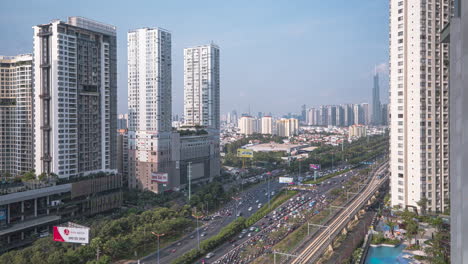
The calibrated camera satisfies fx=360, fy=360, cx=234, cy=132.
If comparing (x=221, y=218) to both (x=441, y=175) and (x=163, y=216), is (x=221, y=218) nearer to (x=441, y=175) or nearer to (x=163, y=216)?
(x=163, y=216)

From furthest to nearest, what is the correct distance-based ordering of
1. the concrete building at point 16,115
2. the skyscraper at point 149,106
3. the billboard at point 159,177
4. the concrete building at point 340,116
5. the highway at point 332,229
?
the concrete building at point 340,116, the skyscraper at point 149,106, the billboard at point 159,177, the concrete building at point 16,115, the highway at point 332,229

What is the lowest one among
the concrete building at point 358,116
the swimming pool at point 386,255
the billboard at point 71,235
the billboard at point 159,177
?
the swimming pool at point 386,255

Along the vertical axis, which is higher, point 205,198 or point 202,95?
point 202,95

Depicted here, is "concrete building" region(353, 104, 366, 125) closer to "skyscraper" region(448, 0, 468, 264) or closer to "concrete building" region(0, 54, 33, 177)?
"concrete building" region(0, 54, 33, 177)

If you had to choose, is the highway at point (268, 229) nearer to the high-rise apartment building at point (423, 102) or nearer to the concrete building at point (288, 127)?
the high-rise apartment building at point (423, 102)

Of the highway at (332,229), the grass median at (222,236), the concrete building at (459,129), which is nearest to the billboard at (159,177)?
the grass median at (222,236)

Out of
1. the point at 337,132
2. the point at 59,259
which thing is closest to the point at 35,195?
the point at 59,259

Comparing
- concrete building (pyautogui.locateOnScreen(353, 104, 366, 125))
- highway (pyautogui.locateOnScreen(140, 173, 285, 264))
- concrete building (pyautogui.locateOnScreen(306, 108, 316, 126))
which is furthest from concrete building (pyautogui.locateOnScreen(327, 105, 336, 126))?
highway (pyautogui.locateOnScreen(140, 173, 285, 264))

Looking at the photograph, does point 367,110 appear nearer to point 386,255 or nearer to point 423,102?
point 423,102
